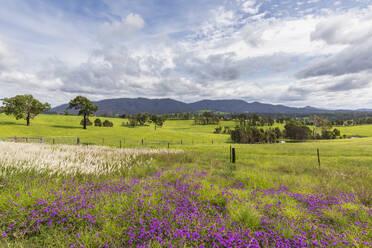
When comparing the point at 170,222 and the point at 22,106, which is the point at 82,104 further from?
the point at 170,222

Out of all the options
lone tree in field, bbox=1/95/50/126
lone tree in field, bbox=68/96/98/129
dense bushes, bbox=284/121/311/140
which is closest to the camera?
lone tree in field, bbox=1/95/50/126

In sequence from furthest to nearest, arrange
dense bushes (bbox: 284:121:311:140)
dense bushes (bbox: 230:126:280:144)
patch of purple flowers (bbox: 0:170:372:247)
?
dense bushes (bbox: 284:121:311:140) < dense bushes (bbox: 230:126:280:144) < patch of purple flowers (bbox: 0:170:372:247)

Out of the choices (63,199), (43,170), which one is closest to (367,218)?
(63,199)

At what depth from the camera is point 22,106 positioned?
211 ft

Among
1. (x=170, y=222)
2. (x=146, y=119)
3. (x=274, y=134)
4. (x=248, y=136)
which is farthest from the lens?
(x=146, y=119)

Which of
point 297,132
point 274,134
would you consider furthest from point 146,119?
point 297,132

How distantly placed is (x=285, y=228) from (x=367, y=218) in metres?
2.46

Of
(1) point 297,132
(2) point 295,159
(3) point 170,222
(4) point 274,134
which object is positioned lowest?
(4) point 274,134

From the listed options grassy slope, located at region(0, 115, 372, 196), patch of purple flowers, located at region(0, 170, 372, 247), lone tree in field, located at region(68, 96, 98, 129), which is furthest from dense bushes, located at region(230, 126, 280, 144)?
patch of purple flowers, located at region(0, 170, 372, 247)

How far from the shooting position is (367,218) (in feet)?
14.0

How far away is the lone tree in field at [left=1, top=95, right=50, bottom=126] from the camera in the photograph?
63.0m

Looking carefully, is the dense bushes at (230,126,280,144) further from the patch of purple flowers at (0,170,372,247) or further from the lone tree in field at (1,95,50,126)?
the lone tree in field at (1,95,50,126)

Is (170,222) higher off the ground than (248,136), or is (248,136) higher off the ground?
(170,222)

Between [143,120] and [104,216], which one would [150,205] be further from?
[143,120]
